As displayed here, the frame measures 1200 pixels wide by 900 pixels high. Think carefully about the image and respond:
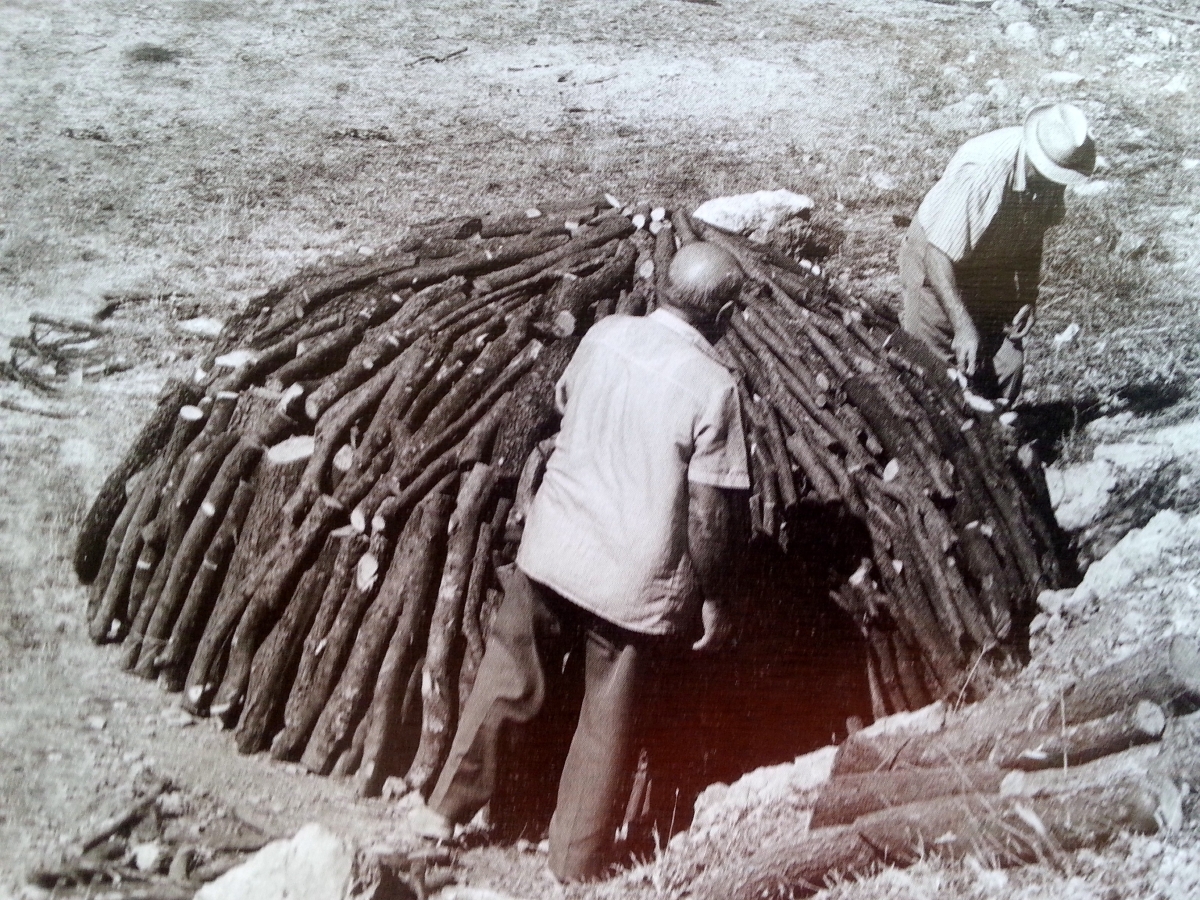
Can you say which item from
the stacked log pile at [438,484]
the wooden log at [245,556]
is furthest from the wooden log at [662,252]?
the wooden log at [245,556]

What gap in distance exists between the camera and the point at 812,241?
217 cm

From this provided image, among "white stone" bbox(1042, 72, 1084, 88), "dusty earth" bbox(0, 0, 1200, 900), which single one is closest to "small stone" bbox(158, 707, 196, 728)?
"dusty earth" bbox(0, 0, 1200, 900)

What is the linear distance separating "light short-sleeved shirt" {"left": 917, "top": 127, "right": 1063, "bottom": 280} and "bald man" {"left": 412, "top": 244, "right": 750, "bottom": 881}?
0.68 m

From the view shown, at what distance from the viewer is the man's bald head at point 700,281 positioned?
1.70 meters

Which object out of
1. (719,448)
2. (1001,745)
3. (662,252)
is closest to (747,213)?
(662,252)

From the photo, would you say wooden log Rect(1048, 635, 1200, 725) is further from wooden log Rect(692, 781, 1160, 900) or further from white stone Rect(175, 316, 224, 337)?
white stone Rect(175, 316, 224, 337)

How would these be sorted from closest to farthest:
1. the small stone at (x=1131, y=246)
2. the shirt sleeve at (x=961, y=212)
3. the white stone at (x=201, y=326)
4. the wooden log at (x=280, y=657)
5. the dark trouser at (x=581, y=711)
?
1. the dark trouser at (x=581, y=711)
2. the wooden log at (x=280, y=657)
3. the white stone at (x=201, y=326)
4. the shirt sleeve at (x=961, y=212)
5. the small stone at (x=1131, y=246)

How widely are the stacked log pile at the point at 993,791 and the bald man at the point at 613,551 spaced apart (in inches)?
16.0

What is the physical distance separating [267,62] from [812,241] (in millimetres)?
1405

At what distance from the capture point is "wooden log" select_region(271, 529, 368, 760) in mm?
1842

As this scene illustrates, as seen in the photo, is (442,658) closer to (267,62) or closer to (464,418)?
(464,418)

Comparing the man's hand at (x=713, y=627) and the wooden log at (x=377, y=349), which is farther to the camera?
the wooden log at (x=377, y=349)

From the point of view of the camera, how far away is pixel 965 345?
2.10 meters

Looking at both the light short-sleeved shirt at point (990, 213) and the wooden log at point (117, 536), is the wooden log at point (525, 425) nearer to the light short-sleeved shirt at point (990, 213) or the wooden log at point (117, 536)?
the wooden log at point (117, 536)
